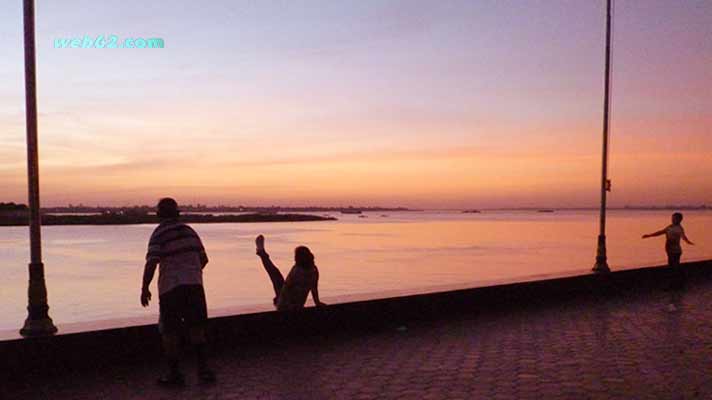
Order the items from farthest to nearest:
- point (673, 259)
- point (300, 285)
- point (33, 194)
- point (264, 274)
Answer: point (264, 274) < point (673, 259) < point (300, 285) < point (33, 194)

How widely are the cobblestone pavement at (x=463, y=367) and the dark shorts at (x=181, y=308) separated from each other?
0.64 metres

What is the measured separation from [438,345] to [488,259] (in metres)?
38.5

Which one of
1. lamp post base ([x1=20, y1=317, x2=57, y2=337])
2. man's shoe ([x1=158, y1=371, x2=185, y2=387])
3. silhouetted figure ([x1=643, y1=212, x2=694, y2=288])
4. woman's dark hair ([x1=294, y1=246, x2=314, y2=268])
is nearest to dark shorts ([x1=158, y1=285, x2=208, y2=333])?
man's shoe ([x1=158, y1=371, x2=185, y2=387])

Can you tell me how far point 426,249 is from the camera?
189 feet

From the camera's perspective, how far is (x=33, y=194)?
23.9ft

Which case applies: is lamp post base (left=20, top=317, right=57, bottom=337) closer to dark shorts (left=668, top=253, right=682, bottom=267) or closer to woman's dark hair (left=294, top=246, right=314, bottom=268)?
woman's dark hair (left=294, top=246, right=314, bottom=268)

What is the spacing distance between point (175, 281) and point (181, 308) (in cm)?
30

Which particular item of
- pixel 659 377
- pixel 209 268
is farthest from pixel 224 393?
pixel 209 268

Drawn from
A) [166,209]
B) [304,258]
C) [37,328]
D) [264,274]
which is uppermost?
[166,209]

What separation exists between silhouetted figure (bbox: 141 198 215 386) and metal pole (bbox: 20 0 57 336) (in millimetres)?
1305

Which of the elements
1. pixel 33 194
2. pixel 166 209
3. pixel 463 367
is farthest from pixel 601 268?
pixel 33 194

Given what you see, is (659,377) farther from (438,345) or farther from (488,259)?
(488,259)

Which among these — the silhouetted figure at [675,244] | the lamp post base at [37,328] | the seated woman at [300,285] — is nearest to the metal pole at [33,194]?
the lamp post base at [37,328]

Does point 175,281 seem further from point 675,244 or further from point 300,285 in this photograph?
point 675,244
